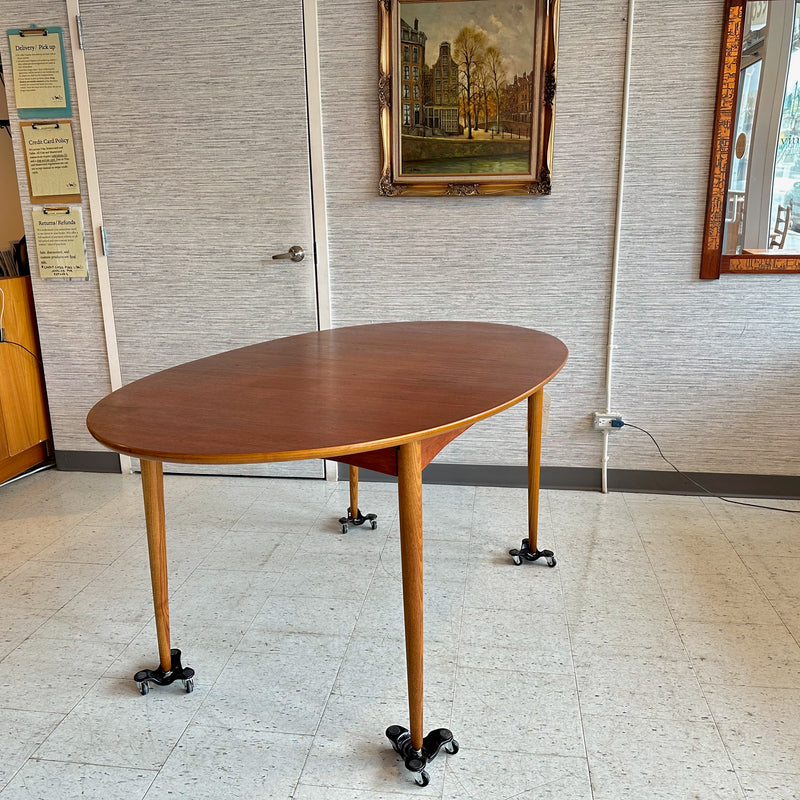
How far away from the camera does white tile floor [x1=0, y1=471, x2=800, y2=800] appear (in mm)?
1581

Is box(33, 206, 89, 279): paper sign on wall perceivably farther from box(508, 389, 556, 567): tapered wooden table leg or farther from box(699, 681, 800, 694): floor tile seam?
box(699, 681, 800, 694): floor tile seam

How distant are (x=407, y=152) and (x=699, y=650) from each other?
212cm

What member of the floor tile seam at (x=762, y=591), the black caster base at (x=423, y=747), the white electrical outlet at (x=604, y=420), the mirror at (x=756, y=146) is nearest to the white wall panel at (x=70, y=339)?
the white electrical outlet at (x=604, y=420)

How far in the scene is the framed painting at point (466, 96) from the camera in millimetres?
2770

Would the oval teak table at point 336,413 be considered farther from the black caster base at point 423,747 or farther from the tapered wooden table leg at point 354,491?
the tapered wooden table leg at point 354,491

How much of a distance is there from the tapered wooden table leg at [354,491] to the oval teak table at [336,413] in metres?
0.68

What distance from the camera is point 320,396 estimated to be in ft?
5.27

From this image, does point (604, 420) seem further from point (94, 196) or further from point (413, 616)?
point (94, 196)

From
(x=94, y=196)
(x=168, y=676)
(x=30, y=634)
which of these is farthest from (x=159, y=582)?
(x=94, y=196)

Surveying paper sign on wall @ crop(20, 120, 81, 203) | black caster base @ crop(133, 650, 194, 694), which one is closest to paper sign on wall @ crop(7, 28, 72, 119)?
paper sign on wall @ crop(20, 120, 81, 203)

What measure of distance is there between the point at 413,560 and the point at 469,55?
2.14 m

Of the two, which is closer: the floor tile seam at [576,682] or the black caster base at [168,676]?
the floor tile seam at [576,682]

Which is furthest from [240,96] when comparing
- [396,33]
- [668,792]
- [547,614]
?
[668,792]

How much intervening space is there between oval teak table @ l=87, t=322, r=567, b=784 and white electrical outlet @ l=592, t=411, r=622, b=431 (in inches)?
38.5
